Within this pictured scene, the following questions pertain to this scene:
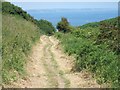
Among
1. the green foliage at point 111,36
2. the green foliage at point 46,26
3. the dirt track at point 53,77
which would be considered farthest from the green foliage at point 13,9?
the dirt track at point 53,77

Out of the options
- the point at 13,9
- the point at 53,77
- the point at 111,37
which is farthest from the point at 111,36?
the point at 13,9

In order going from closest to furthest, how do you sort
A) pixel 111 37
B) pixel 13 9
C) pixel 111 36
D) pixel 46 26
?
pixel 111 37
pixel 111 36
pixel 13 9
pixel 46 26

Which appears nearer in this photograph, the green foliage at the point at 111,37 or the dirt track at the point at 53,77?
the dirt track at the point at 53,77

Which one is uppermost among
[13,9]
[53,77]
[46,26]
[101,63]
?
[13,9]

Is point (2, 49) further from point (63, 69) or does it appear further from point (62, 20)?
point (62, 20)

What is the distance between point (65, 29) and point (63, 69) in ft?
131

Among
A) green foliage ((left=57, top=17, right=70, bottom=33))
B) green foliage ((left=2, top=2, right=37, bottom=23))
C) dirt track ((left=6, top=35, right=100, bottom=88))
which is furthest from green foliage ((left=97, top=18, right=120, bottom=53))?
green foliage ((left=57, top=17, right=70, bottom=33))

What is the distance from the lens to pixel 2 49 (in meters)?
15.3

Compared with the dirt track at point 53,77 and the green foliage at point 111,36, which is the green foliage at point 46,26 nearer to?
the green foliage at point 111,36

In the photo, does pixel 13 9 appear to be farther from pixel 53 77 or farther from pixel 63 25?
pixel 53 77

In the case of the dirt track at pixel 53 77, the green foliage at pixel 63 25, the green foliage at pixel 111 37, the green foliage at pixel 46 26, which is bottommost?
the green foliage at pixel 46 26

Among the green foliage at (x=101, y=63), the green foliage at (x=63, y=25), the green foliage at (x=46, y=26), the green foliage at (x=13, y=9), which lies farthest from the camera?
the green foliage at (x=46, y=26)

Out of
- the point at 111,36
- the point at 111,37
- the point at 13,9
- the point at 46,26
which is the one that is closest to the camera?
the point at 111,37

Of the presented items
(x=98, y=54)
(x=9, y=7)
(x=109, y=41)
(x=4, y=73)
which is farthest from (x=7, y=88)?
(x=9, y=7)
